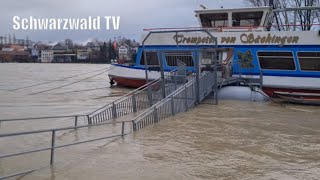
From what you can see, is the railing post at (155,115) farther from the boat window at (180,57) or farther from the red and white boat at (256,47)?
the red and white boat at (256,47)

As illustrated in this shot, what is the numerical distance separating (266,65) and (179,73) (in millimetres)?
6695

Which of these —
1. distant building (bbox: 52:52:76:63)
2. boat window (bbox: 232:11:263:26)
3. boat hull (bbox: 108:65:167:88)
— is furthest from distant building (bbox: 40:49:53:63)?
boat window (bbox: 232:11:263:26)

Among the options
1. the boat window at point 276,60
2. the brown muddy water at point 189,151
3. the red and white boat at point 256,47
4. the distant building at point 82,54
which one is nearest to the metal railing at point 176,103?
the brown muddy water at point 189,151

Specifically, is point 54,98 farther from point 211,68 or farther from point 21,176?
point 21,176

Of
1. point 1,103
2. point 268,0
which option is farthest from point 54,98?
point 268,0

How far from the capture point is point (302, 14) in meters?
39.2

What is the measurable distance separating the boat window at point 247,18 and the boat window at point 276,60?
254cm

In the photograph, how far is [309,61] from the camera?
71.6ft

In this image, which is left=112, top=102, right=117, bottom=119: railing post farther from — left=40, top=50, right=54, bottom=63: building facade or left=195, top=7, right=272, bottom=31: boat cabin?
left=40, top=50, right=54, bottom=63: building facade

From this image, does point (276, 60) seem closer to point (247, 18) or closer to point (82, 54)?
point (247, 18)

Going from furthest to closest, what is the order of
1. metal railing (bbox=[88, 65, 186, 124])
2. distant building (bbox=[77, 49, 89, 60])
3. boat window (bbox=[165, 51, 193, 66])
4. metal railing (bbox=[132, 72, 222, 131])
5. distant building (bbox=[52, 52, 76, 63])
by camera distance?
1. distant building (bbox=[52, 52, 76, 63])
2. distant building (bbox=[77, 49, 89, 60])
3. boat window (bbox=[165, 51, 193, 66])
4. metal railing (bbox=[88, 65, 186, 124])
5. metal railing (bbox=[132, 72, 222, 131])

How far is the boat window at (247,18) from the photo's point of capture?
24.4 m

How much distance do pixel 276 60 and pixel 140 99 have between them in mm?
9061

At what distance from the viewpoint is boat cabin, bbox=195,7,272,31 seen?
2413cm
